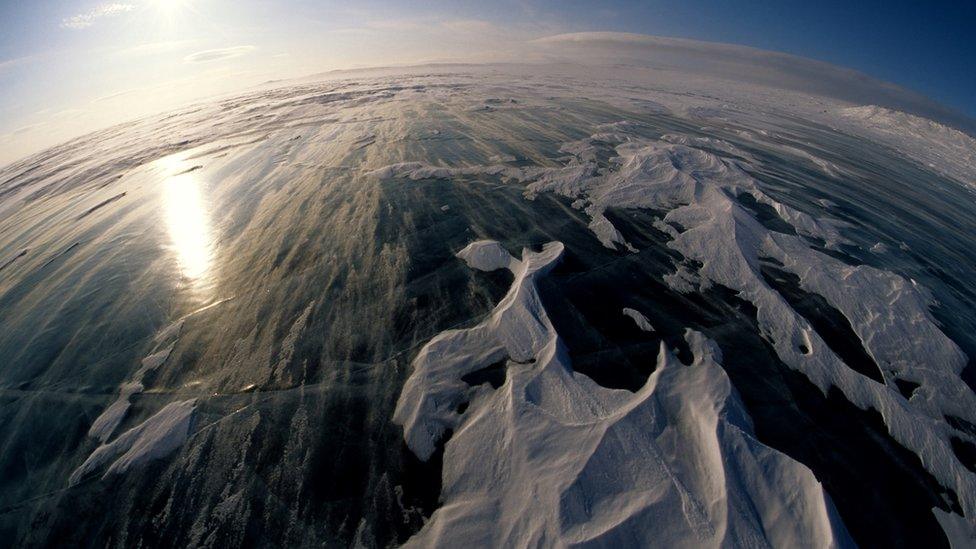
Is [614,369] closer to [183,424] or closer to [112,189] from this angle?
[183,424]

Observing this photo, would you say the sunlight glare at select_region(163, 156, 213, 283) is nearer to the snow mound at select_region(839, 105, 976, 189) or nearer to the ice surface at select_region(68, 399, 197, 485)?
the ice surface at select_region(68, 399, 197, 485)

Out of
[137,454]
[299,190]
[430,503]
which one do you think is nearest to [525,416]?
[430,503]

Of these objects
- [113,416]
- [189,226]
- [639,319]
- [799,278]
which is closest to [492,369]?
[639,319]

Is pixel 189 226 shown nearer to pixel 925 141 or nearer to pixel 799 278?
pixel 799 278

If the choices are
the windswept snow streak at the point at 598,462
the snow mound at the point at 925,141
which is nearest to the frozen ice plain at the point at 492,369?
the windswept snow streak at the point at 598,462

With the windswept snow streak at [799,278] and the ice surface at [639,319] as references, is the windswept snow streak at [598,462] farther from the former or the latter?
the windswept snow streak at [799,278]

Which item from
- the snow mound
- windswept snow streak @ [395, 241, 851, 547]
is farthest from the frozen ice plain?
the snow mound
